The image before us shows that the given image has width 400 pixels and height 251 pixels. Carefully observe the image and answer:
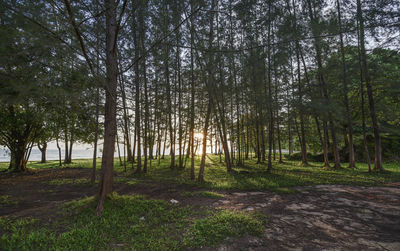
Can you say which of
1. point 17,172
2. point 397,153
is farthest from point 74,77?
point 397,153

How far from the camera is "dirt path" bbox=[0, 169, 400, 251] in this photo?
120 inches

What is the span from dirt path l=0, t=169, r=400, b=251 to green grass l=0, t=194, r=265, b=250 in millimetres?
391

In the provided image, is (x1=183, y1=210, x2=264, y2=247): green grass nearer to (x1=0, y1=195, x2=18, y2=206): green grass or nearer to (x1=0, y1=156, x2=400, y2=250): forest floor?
(x1=0, y1=156, x2=400, y2=250): forest floor

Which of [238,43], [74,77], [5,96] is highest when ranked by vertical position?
[238,43]

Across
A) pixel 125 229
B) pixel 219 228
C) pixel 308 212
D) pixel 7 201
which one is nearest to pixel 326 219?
pixel 308 212

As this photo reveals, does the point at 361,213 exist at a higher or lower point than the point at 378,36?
lower

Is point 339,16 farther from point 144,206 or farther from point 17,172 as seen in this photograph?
point 17,172

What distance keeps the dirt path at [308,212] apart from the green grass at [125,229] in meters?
0.39

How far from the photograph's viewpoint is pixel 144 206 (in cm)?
505

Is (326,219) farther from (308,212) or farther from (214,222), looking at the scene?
(214,222)

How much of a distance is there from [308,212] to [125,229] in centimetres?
490

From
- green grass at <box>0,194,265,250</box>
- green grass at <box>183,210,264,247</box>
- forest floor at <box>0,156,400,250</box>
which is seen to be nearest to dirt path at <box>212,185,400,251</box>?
forest floor at <box>0,156,400,250</box>

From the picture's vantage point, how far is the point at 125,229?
363cm

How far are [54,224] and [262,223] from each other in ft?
16.4
